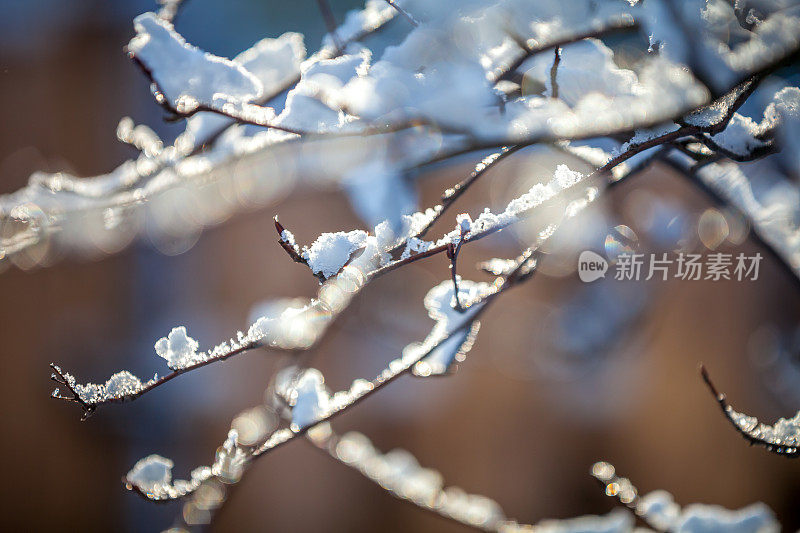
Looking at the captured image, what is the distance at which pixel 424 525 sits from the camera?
1944mm

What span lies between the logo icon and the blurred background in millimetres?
506

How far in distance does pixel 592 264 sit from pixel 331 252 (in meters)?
0.89

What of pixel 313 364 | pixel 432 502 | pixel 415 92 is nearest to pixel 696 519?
pixel 432 502

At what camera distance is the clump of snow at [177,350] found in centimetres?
55

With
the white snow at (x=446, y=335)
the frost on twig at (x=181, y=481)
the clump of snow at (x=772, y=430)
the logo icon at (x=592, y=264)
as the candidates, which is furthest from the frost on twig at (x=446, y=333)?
the logo icon at (x=592, y=264)

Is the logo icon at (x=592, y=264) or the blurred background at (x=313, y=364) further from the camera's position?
the blurred background at (x=313, y=364)

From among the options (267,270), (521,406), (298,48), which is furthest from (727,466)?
(298,48)

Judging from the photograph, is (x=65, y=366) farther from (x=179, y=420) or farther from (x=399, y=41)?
(x=399, y=41)

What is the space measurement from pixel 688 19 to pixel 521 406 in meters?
1.61

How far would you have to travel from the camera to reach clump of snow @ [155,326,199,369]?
0.55m

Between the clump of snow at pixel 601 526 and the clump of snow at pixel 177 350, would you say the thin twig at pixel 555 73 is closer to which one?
the clump of snow at pixel 177 350

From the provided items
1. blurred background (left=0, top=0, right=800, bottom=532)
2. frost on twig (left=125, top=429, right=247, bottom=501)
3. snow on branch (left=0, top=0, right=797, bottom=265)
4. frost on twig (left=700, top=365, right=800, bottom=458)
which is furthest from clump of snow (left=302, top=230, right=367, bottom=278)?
blurred background (left=0, top=0, right=800, bottom=532)

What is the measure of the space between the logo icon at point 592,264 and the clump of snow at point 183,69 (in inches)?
34.2

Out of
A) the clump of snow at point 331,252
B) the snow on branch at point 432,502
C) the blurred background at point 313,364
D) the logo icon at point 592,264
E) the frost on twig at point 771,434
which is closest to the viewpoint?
the clump of snow at point 331,252
